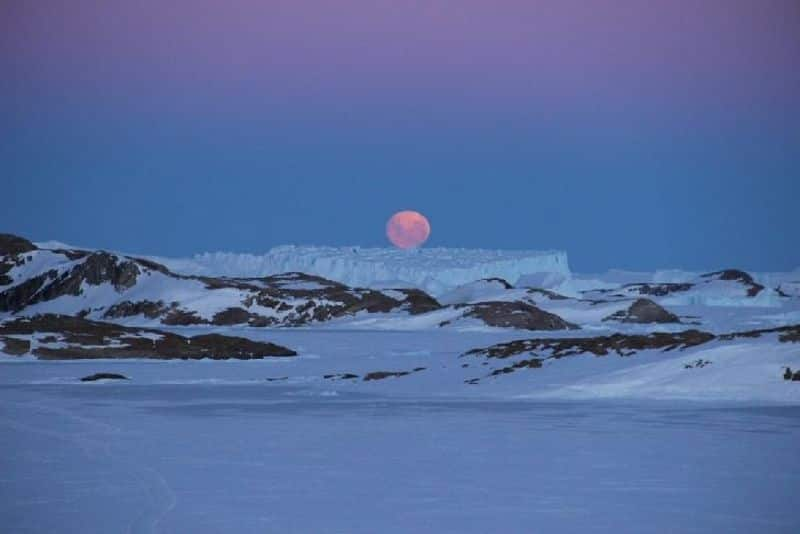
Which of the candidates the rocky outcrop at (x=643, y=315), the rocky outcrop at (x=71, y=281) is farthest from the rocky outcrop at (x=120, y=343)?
the rocky outcrop at (x=643, y=315)

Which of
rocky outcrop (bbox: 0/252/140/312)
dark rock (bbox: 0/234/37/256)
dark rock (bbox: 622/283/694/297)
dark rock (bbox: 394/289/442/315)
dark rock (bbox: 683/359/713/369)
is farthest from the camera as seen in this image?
dark rock (bbox: 622/283/694/297)

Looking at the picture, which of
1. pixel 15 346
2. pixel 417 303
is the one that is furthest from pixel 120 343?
pixel 417 303

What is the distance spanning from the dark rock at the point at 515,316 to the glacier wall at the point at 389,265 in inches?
2397

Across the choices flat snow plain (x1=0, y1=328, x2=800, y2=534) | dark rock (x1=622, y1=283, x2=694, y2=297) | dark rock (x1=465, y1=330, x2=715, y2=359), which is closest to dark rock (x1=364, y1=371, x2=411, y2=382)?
dark rock (x1=465, y1=330, x2=715, y2=359)

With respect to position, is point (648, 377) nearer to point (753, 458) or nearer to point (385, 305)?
point (753, 458)

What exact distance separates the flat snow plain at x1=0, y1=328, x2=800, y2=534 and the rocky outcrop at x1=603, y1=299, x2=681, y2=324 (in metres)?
53.0

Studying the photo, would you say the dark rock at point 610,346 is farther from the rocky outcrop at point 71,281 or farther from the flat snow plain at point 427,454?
the rocky outcrop at point 71,281

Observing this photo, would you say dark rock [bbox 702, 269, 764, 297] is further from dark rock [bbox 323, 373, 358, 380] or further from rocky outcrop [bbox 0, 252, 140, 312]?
dark rock [bbox 323, 373, 358, 380]

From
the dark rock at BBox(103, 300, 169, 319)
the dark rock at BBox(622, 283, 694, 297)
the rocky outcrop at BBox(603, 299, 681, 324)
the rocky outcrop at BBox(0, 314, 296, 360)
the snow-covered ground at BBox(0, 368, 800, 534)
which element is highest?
the dark rock at BBox(622, 283, 694, 297)

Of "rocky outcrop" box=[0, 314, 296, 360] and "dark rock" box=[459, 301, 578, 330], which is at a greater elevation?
"dark rock" box=[459, 301, 578, 330]

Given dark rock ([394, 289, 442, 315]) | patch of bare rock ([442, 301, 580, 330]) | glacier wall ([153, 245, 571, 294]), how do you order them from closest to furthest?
patch of bare rock ([442, 301, 580, 330]) < dark rock ([394, 289, 442, 315]) < glacier wall ([153, 245, 571, 294])

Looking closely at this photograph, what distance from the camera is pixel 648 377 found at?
2594cm

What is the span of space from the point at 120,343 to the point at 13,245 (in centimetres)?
6105

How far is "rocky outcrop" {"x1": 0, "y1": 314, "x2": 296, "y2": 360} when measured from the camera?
46.2 meters
